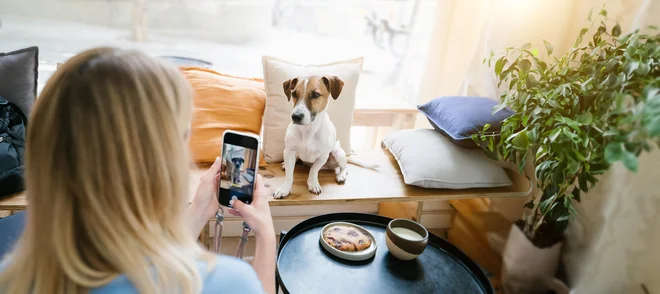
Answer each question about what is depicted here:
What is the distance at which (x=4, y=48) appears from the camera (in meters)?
2.00

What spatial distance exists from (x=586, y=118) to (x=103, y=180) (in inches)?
Result: 46.1

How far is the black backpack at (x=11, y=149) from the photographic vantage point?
4.43 feet

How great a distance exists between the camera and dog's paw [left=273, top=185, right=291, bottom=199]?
154 cm

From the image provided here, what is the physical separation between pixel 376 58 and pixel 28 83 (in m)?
1.53

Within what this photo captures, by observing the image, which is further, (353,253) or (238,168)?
(353,253)

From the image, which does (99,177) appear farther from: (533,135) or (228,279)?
(533,135)

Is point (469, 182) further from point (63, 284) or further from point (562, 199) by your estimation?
point (63, 284)

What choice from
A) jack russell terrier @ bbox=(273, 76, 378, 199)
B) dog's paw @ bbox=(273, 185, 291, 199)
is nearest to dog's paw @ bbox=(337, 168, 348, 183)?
jack russell terrier @ bbox=(273, 76, 378, 199)

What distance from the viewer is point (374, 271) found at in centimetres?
132

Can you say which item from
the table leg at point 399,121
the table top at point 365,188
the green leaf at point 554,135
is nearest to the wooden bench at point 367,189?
the table top at point 365,188

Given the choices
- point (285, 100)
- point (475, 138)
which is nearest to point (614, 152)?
point (475, 138)

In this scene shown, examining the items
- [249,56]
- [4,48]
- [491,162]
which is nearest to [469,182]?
[491,162]

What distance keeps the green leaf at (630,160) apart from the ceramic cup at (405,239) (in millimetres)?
553

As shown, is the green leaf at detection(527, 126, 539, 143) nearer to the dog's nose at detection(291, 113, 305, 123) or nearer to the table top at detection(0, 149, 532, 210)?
the table top at detection(0, 149, 532, 210)
